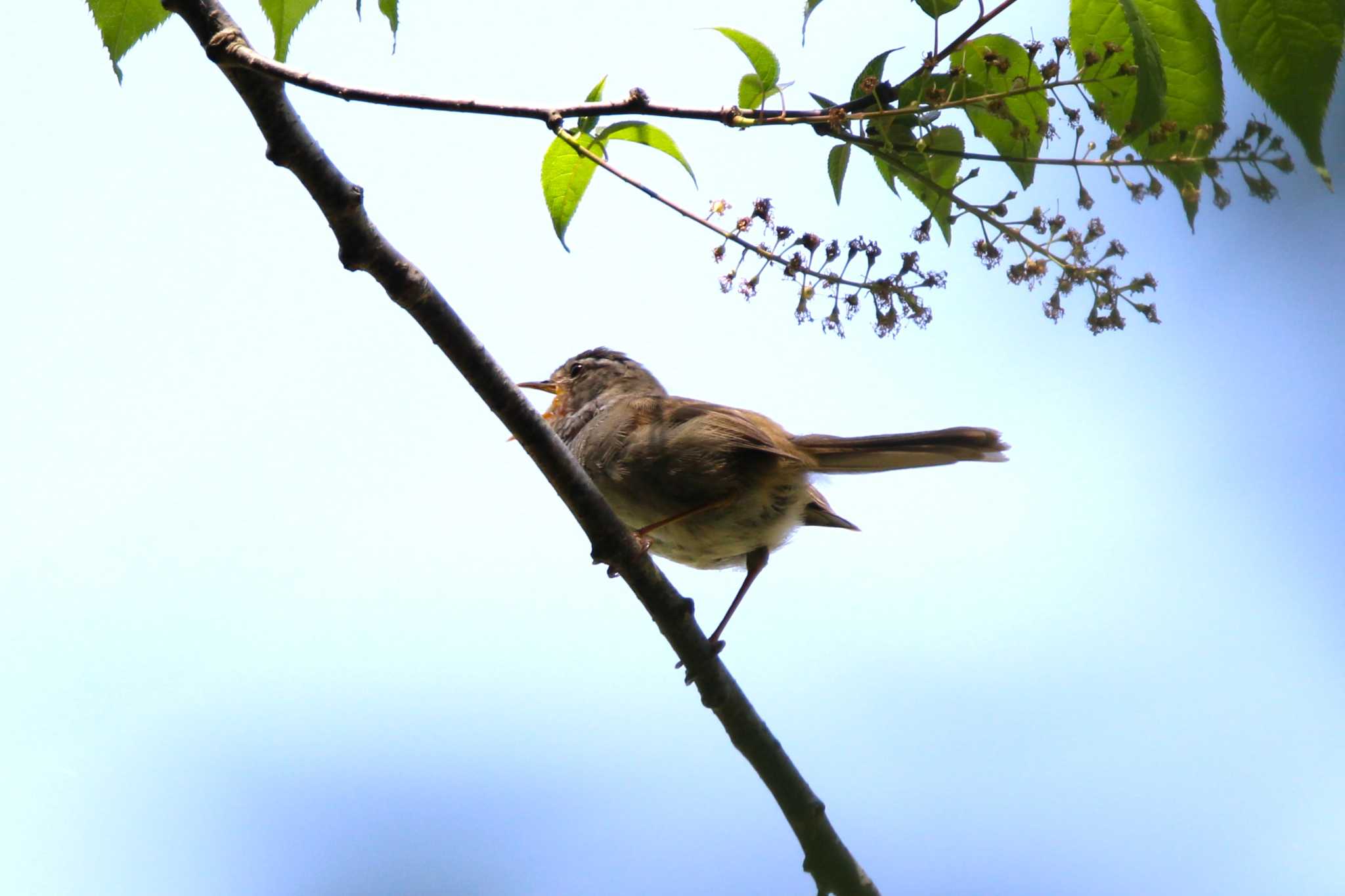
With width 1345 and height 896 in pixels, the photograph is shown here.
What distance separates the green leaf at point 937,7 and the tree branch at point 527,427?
1224 mm

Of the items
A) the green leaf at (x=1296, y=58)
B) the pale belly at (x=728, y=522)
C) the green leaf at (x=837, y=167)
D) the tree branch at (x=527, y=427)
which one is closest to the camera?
the green leaf at (x=1296, y=58)

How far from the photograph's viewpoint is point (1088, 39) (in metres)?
2.36

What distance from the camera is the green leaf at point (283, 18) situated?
240 centimetres

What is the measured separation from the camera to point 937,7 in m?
2.21

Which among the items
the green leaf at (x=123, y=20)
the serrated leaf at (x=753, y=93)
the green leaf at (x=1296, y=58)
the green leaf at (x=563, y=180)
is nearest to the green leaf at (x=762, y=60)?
the serrated leaf at (x=753, y=93)

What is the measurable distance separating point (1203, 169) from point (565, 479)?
1.67 metres

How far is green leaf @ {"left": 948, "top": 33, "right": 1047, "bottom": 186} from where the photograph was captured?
2393mm

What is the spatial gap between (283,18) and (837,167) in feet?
4.10

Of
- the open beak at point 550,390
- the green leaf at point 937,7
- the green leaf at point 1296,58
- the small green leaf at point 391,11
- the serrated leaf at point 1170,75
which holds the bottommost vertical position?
the green leaf at point 1296,58

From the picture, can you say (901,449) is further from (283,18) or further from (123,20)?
(123,20)

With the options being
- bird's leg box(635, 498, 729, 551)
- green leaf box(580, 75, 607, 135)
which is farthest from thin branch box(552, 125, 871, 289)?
bird's leg box(635, 498, 729, 551)

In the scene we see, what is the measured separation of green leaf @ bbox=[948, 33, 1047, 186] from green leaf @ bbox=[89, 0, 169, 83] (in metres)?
1.70

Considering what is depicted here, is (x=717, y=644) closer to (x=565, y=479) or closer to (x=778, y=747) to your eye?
(x=778, y=747)

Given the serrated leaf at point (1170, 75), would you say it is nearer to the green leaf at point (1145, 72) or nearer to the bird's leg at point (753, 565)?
the green leaf at point (1145, 72)
